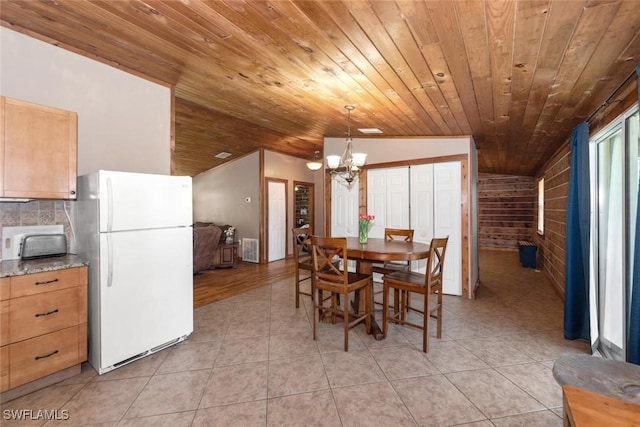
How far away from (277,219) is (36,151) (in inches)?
199

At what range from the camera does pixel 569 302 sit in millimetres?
2836

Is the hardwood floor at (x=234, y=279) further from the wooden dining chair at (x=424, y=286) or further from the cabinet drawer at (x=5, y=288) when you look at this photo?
the wooden dining chair at (x=424, y=286)

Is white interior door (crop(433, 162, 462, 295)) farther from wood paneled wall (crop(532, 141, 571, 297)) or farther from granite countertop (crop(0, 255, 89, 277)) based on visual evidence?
granite countertop (crop(0, 255, 89, 277))

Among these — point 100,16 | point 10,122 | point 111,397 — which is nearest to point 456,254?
point 111,397

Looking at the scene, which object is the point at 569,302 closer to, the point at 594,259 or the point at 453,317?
the point at 594,259

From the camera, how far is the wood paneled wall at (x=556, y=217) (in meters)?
4.20

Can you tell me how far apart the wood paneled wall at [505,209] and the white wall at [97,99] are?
9058 millimetres

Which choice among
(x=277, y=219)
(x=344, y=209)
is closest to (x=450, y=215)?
(x=344, y=209)

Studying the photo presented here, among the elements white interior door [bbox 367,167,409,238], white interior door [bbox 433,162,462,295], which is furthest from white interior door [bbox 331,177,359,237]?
white interior door [bbox 433,162,462,295]

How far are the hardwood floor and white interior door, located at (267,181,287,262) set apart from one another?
13.8 inches

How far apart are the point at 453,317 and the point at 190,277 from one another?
2994 millimetres

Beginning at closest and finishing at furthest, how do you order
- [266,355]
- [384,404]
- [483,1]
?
[483,1] < [384,404] < [266,355]

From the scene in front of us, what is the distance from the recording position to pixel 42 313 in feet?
6.43

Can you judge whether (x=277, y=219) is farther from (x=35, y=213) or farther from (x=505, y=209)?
(x=505, y=209)
